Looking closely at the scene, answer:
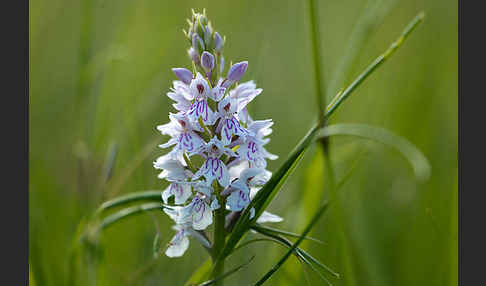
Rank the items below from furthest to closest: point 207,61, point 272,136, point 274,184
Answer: point 272,136 < point 207,61 < point 274,184

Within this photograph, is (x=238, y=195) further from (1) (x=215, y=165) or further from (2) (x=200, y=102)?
(2) (x=200, y=102)

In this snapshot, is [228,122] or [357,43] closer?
[228,122]

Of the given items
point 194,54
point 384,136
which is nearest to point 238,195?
point 194,54

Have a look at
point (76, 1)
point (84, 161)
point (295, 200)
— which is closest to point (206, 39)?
point (84, 161)

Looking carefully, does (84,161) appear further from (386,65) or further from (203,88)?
(386,65)

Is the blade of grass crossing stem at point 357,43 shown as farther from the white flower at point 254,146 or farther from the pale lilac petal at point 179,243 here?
the pale lilac petal at point 179,243

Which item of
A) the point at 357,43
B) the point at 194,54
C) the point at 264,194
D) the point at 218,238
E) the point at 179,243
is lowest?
the point at 179,243

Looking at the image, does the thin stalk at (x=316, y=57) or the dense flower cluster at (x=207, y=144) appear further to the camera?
the dense flower cluster at (x=207, y=144)

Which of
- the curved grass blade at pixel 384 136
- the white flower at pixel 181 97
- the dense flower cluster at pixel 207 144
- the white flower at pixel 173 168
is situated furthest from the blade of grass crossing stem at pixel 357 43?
the white flower at pixel 173 168
